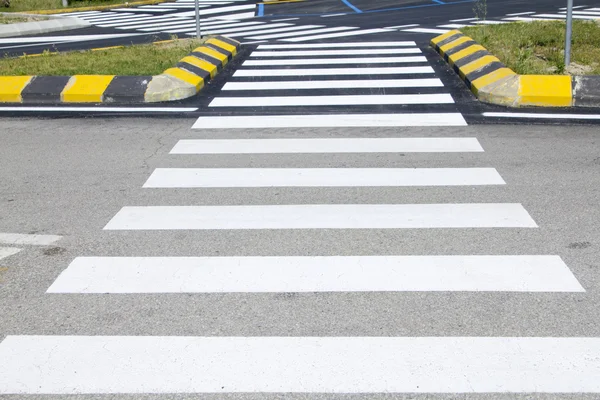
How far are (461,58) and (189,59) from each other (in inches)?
149

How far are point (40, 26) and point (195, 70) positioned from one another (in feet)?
34.0

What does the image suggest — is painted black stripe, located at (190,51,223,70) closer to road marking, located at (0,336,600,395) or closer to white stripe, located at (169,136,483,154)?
white stripe, located at (169,136,483,154)

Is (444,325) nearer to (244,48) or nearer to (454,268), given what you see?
(454,268)

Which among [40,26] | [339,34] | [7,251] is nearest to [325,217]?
[7,251]

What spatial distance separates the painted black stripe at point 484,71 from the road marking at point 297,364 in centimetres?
652

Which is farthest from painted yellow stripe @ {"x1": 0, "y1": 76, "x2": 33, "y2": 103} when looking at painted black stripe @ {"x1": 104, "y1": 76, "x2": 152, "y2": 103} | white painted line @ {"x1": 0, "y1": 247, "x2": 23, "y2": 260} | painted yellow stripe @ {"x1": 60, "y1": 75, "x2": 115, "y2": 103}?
white painted line @ {"x1": 0, "y1": 247, "x2": 23, "y2": 260}

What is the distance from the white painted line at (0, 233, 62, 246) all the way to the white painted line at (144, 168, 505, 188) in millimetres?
1233

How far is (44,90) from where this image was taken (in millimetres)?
9984

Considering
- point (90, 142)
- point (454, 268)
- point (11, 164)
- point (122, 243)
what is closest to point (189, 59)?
point (90, 142)

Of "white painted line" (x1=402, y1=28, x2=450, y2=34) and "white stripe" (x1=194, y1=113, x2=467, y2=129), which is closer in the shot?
"white stripe" (x1=194, y1=113, x2=467, y2=129)

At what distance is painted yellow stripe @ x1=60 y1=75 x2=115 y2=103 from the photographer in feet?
32.3

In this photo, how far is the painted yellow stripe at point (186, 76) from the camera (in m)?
10.2

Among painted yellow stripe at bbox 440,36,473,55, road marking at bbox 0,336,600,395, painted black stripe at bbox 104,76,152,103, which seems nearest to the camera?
road marking at bbox 0,336,600,395

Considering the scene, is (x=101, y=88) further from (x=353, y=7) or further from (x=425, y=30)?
(x=353, y=7)
